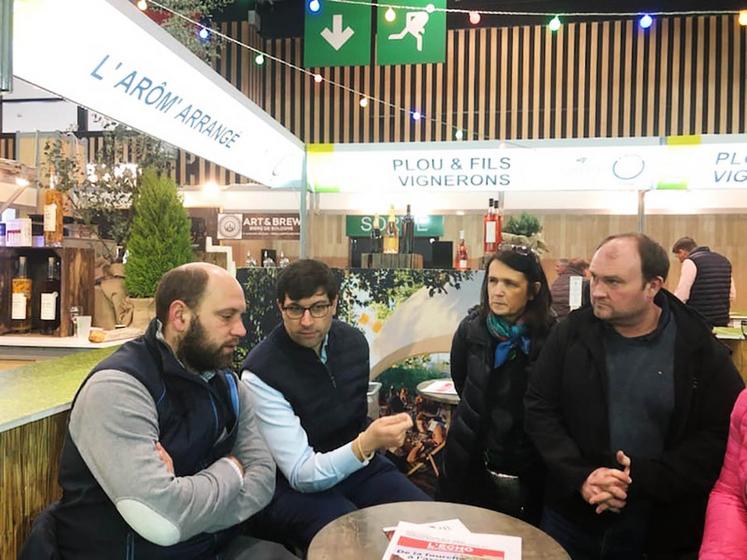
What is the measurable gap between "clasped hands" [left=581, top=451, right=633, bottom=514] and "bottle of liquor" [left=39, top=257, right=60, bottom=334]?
2785 millimetres

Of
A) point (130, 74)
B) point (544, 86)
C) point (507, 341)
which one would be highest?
point (544, 86)

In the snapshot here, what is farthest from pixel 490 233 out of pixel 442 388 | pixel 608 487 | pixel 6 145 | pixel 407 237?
pixel 6 145

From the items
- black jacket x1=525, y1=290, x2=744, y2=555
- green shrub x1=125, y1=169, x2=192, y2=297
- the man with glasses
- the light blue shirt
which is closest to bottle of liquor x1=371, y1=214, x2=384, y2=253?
green shrub x1=125, y1=169, x2=192, y2=297

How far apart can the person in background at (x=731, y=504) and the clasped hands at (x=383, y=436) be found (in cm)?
87

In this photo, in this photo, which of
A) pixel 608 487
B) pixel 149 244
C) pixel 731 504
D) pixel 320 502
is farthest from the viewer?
pixel 149 244

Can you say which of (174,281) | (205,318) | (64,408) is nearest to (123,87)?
(174,281)

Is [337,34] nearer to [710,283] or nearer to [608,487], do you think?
[608,487]

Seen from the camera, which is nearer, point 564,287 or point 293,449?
point 293,449

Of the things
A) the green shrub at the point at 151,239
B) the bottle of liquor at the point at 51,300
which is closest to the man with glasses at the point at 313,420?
the green shrub at the point at 151,239

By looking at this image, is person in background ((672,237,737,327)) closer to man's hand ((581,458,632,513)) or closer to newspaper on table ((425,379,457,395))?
newspaper on table ((425,379,457,395))

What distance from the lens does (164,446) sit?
1.61 metres

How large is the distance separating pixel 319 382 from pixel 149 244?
5.86 feet

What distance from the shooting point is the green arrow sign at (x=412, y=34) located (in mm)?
4051

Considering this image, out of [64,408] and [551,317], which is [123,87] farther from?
[551,317]
